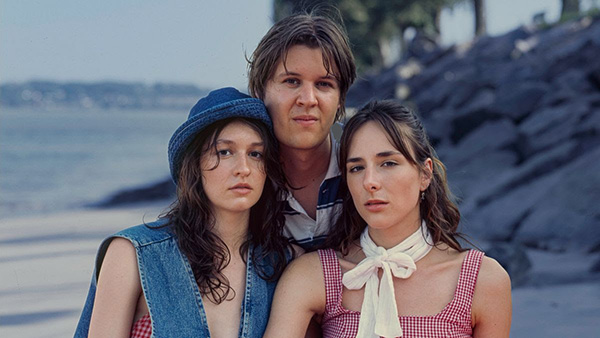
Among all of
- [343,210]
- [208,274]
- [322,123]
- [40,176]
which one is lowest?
[208,274]

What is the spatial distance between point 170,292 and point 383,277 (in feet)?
2.76

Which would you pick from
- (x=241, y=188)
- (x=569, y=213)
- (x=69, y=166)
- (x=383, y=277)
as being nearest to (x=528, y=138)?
(x=569, y=213)

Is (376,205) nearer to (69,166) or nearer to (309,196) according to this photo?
(309,196)

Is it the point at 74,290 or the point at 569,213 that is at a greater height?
the point at 569,213

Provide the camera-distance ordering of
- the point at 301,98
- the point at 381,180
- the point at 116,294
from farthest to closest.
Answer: the point at 301,98 → the point at 381,180 → the point at 116,294

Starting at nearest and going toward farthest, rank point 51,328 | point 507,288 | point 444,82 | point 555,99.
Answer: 1. point 507,288
2. point 51,328
3. point 555,99
4. point 444,82

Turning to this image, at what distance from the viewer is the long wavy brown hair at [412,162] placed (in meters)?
3.30

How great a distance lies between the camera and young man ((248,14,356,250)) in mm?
3727

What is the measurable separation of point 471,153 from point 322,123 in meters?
9.14

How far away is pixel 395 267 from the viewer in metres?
3.26

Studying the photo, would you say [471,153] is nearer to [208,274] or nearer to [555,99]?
[555,99]

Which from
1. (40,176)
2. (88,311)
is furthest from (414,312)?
(40,176)

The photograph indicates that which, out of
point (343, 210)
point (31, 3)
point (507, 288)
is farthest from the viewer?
point (31, 3)

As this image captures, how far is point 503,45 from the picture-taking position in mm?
20547
